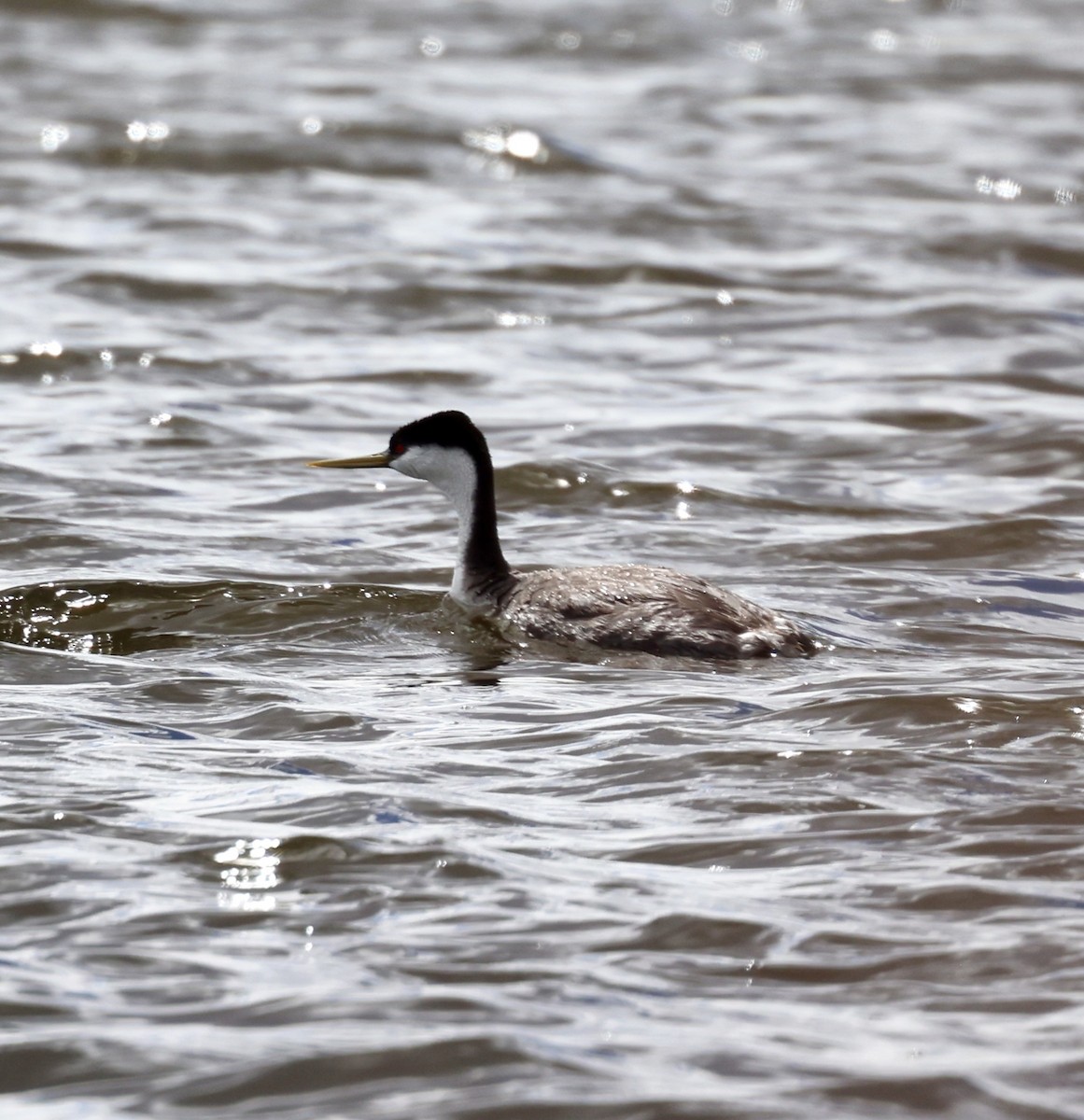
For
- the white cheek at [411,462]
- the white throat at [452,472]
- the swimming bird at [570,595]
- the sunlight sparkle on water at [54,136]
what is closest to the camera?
the swimming bird at [570,595]

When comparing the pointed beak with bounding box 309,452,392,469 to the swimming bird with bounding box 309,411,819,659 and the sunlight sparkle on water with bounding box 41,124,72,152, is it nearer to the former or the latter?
the swimming bird with bounding box 309,411,819,659

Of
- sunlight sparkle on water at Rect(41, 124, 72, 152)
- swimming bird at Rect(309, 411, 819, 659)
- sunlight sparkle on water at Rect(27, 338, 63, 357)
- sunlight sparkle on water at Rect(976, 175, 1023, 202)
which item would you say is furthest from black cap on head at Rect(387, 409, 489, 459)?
sunlight sparkle on water at Rect(41, 124, 72, 152)

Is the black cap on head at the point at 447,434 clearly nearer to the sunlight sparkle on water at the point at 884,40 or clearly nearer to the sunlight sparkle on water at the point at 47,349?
the sunlight sparkle on water at the point at 47,349

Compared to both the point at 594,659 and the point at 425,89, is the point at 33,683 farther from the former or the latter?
the point at 425,89

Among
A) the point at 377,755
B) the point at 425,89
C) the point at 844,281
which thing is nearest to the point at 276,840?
the point at 377,755

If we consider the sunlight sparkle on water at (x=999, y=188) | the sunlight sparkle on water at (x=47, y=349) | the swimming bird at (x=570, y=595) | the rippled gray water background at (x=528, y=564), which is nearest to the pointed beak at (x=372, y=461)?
the swimming bird at (x=570, y=595)

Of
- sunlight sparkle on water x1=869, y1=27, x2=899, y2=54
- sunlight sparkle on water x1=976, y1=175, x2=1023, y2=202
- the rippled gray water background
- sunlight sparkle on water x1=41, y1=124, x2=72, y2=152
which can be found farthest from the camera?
sunlight sparkle on water x1=869, y1=27, x2=899, y2=54

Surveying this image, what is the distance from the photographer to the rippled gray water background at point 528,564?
18.1ft

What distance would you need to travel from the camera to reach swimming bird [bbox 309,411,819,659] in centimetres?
911

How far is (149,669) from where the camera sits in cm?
878

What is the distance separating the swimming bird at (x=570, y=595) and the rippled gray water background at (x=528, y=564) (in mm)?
160

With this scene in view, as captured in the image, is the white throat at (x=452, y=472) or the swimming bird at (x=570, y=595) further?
the white throat at (x=452, y=472)

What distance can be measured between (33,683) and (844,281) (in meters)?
10.6

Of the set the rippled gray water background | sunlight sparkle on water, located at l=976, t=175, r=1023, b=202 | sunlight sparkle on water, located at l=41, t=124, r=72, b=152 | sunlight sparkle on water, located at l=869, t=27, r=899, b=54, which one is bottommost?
the rippled gray water background
